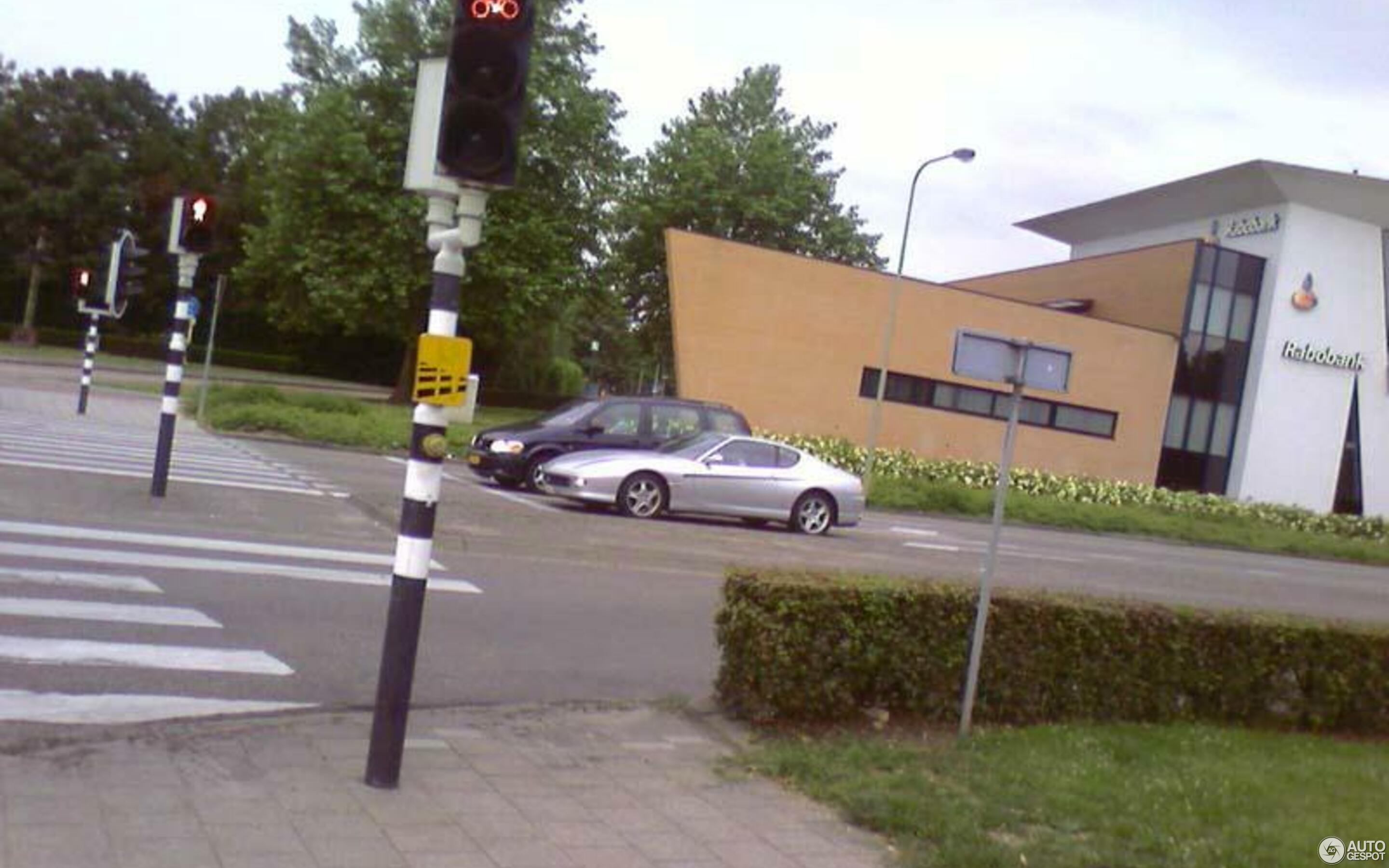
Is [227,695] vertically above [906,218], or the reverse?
[906,218]

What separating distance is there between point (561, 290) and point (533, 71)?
660 cm

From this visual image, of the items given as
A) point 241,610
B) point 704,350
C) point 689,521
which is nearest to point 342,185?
point 704,350

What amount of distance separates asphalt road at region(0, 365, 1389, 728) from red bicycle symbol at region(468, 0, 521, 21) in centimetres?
377

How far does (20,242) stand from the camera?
61.4 metres

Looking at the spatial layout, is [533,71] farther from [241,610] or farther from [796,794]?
[796,794]

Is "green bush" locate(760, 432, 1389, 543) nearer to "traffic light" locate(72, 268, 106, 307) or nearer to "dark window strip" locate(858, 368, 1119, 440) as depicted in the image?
"dark window strip" locate(858, 368, 1119, 440)

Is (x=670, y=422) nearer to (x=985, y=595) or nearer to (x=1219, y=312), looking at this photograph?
(x=985, y=595)

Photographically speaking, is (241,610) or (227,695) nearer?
(227,695)

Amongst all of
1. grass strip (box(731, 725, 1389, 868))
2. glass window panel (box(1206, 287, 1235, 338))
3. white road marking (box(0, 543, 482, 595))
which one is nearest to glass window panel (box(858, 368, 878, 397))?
glass window panel (box(1206, 287, 1235, 338))

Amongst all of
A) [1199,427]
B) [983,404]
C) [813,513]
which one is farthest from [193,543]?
[1199,427]

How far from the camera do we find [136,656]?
8172 millimetres

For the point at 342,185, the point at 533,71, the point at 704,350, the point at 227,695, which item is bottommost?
the point at 227,695

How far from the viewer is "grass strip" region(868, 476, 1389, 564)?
3222cm

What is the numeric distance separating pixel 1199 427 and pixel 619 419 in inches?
1215
